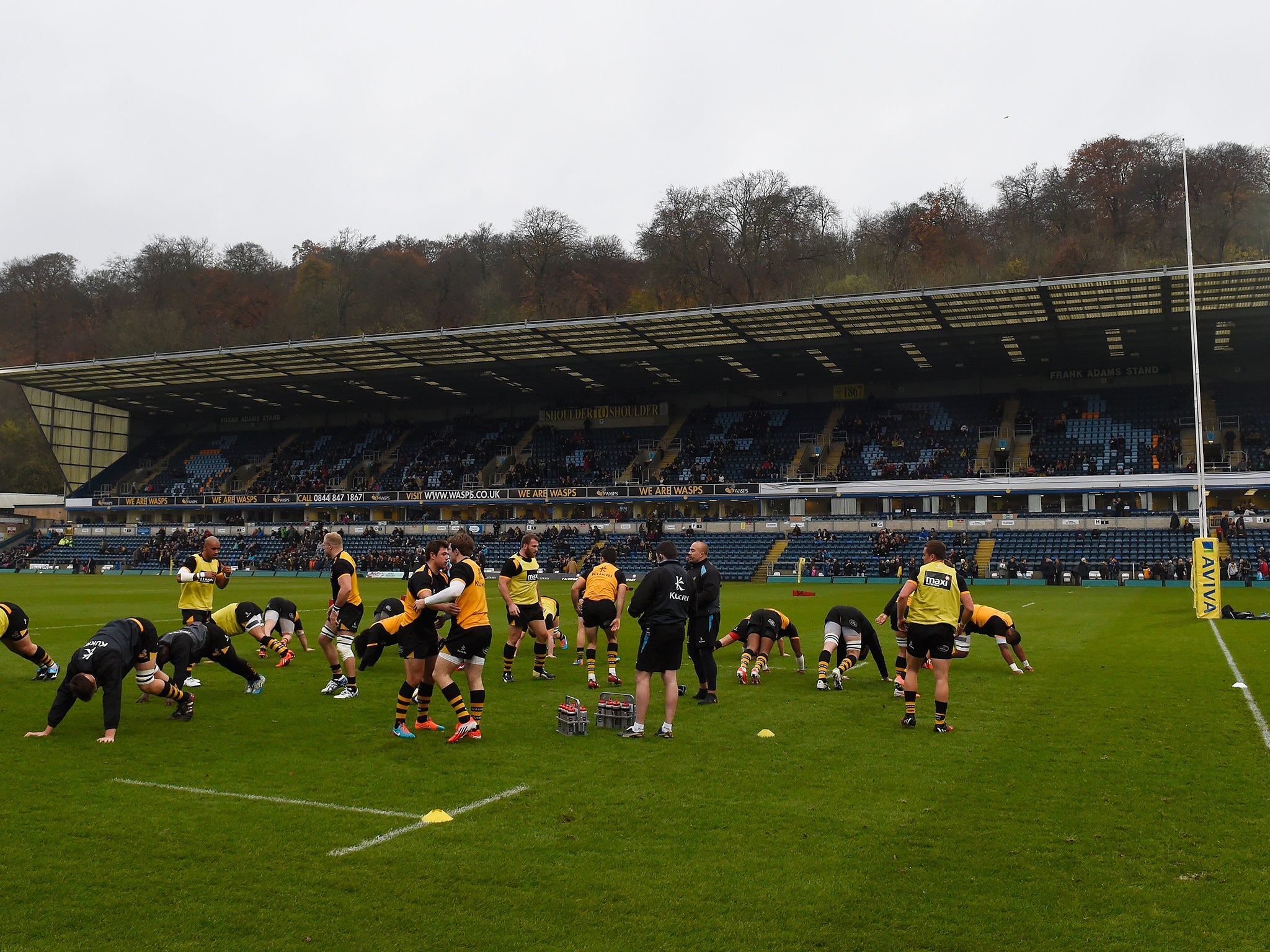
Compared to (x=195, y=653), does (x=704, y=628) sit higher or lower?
higher

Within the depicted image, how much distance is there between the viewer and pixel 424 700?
33.1 ft

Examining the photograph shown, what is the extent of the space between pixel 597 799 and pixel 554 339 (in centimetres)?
4340

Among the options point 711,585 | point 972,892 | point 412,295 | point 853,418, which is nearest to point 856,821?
point 972,892

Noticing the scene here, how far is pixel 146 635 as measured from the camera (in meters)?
10.3

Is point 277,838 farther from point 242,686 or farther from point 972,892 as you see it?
point 242,686

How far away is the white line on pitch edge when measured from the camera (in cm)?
716

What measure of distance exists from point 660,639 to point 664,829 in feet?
10.2

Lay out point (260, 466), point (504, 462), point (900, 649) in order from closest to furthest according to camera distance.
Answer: point (900, 649) → point (504, 462) → point (260, 466)

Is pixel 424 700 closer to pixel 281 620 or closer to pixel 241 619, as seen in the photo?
pixel 241 619

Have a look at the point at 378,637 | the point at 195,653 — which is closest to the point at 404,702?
the point at 195,653

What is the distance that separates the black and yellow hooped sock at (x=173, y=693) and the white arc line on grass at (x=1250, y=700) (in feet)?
37.9

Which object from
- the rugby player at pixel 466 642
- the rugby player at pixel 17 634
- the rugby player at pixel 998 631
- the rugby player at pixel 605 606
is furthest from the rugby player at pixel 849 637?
the rugby player at pixel 17 634

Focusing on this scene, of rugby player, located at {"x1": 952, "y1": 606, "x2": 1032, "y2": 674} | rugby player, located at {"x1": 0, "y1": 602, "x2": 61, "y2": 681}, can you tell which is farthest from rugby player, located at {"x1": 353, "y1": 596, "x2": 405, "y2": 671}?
rugby player, located at {"x1": 952, "y1": 606, "x2": 1032, "y2": 674}

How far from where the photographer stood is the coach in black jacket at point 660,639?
9.74m
